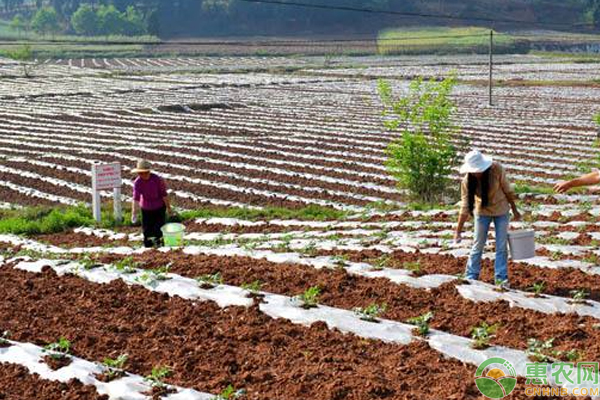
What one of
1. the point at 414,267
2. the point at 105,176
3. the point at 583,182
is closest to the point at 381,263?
the point at 414,267

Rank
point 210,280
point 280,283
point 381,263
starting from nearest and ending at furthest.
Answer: point 280,283
point 210,280
point 381,263

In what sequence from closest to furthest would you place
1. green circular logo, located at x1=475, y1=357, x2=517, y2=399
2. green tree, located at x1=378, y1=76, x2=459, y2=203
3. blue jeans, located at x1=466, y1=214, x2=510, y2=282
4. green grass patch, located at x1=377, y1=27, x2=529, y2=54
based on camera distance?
1. green circular logo, located at x1=475, y1=357, x2=517, y2=399
2. blue jeans, located at x1=466, y1=214, x2=510, y2=282
3. green tree, located at x1=378, y1=76, x2=459, y2=203
4. green grass patch, located at x1=377, y1=27, x2=529, y2=54

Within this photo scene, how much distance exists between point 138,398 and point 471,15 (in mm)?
135668

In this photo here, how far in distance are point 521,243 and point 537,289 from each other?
525 mm

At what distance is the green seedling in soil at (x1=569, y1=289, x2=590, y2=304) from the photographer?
7992mm

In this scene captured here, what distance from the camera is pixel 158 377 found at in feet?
22.0

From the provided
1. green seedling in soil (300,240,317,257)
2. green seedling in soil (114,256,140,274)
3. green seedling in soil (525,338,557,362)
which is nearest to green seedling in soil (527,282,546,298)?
green seedling in soil (525,338,557,362)

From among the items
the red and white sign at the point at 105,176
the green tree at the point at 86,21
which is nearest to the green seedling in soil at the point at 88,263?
the red and white sign at the point at 105,176

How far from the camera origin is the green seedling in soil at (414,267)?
9.23 meters

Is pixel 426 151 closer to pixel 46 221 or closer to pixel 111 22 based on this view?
pixel 46 221

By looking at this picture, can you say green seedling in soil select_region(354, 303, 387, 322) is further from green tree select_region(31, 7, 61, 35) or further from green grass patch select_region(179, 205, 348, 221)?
green tree select_region(31, 7, 61, 35)

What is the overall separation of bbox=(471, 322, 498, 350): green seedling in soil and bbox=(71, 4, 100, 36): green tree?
13577 cm

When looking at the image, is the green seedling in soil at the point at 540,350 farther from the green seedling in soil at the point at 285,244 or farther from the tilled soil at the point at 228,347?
the green seedling in soil at the point at 285,244

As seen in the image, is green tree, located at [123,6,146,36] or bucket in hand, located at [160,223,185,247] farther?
green tree, located at [123,6,146,36]
